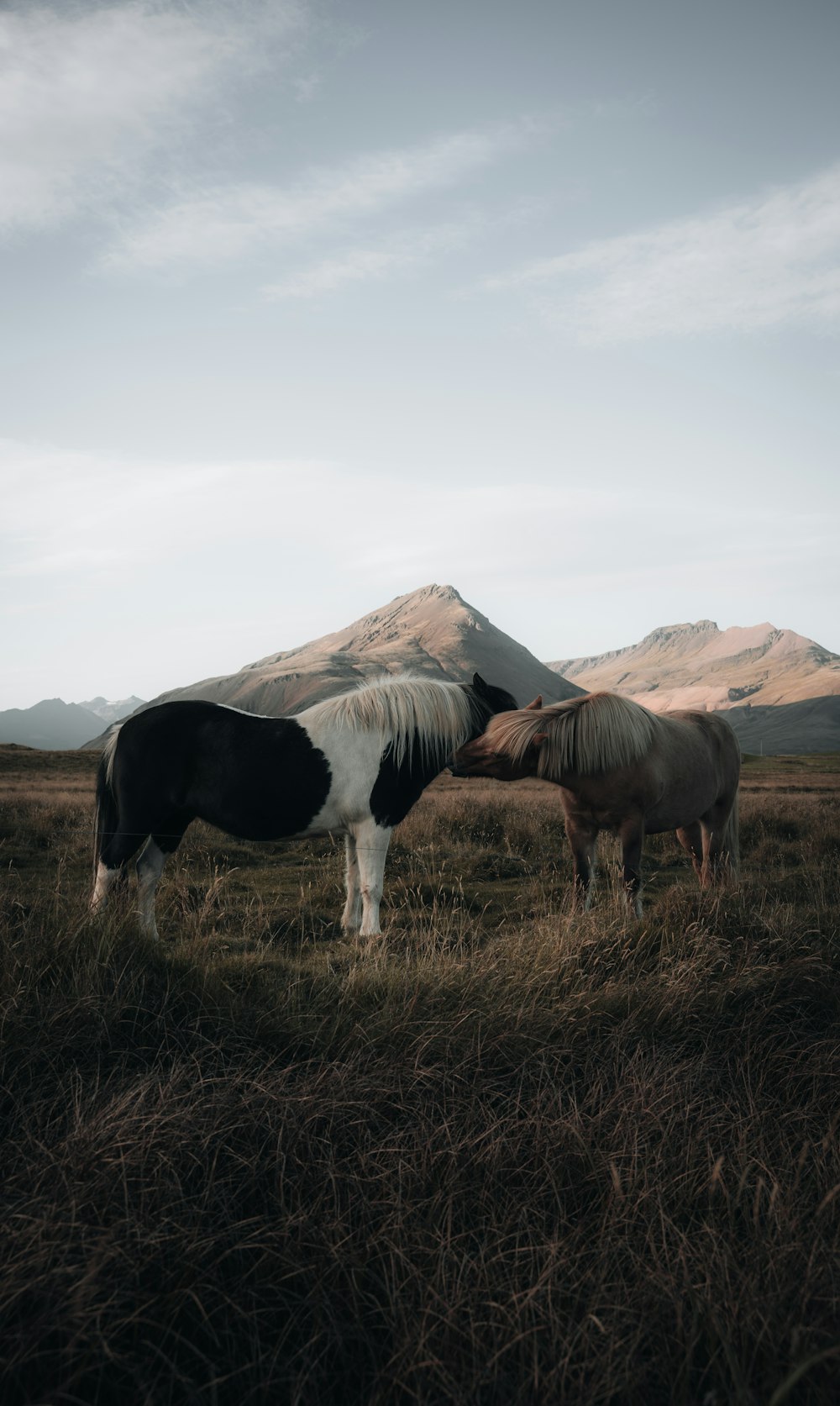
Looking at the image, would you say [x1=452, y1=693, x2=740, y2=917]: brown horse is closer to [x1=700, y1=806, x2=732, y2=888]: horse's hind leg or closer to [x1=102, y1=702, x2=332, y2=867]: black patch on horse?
[x1=700, y1=806, x2=732, y2=888]: horse's hind leg

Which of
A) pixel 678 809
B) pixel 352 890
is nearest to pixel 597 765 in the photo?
pixel 678 809

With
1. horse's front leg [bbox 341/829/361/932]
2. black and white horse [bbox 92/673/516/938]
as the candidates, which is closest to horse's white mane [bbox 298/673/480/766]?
black and white horse [bbox 92/673/516/938]

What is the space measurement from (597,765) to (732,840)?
277cm

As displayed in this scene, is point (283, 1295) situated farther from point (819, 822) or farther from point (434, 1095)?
point (819, 822)

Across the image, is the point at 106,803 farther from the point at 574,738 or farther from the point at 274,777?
the point at 574,738

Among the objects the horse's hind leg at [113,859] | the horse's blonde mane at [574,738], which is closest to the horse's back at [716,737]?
the horse's blonde mane at [574,738]

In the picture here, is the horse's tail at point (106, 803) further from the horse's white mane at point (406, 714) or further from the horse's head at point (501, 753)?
the horse's head at point (501, 753)

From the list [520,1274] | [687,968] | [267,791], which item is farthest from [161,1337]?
[267,791]

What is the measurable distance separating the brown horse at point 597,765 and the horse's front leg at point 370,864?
3.03 feet

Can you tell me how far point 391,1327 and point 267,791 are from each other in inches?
170

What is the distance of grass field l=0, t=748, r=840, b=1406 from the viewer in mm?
1849

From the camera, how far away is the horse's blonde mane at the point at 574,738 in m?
6.34

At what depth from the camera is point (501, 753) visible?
6391 mm

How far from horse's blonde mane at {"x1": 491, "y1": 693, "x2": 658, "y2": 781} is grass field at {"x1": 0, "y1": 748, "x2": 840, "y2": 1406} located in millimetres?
1779
